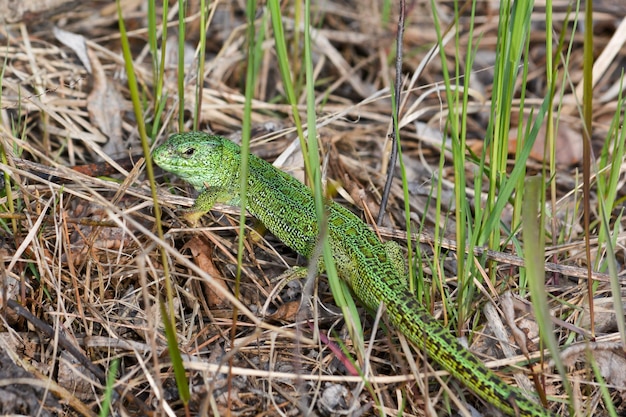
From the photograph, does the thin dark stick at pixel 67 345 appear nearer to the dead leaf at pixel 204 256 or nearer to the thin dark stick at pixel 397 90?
the dead leaf at pixel 204 256

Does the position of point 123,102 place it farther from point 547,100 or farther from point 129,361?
point 547,100

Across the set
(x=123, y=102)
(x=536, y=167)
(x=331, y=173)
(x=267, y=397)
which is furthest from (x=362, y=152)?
(x=267, y=397)

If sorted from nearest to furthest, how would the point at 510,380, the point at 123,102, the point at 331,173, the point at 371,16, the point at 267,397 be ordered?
the point at 267,397 → the point at 510,380 → the point at 331,173 → the point at 123,102 → the point at 371,16

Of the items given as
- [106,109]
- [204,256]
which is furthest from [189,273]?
[106,109]

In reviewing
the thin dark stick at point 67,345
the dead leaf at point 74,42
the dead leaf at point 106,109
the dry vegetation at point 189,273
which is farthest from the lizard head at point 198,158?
the dead leaf at point 74,42

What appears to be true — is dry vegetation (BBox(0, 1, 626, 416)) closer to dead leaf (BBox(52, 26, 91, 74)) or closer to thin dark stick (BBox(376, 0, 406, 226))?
dead leaf (BBox(52, 26, 91, 74))
